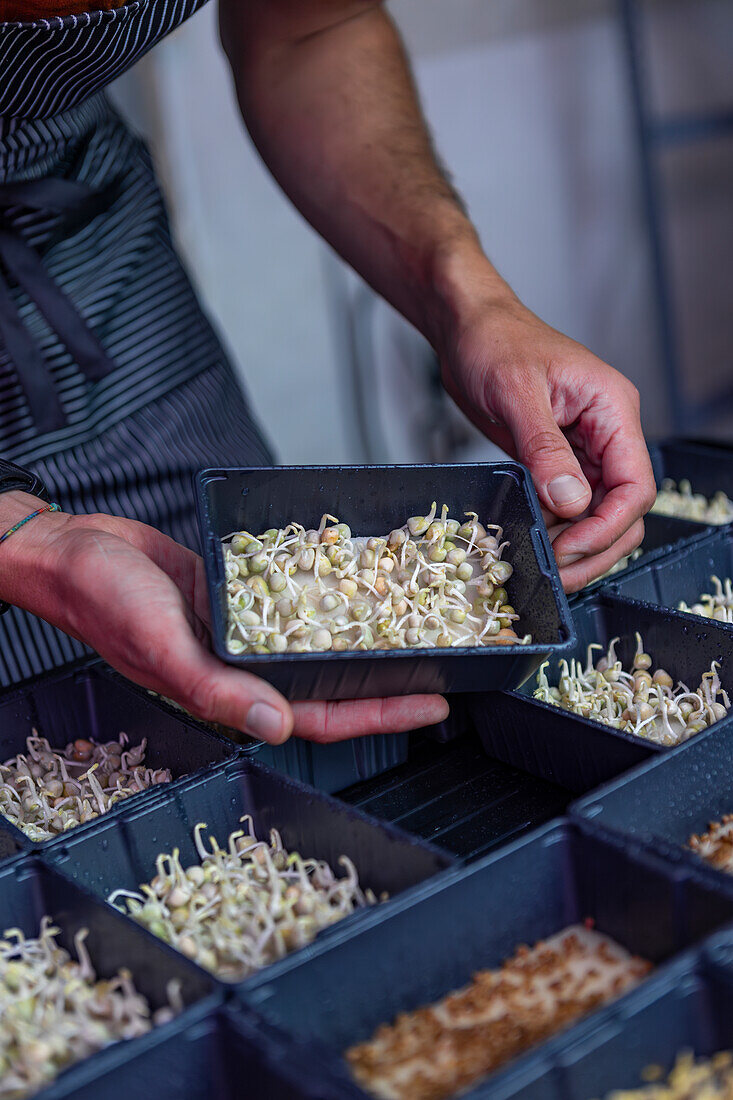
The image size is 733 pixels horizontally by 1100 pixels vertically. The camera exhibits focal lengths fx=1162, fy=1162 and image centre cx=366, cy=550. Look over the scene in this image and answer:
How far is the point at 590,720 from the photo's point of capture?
4.29 ft

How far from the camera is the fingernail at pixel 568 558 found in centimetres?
145

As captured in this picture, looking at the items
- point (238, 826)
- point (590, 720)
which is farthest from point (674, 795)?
point (238, 826)

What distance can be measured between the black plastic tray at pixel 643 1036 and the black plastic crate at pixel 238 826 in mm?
235

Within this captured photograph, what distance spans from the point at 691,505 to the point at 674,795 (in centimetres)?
95

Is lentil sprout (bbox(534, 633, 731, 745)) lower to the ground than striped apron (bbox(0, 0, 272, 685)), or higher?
lower

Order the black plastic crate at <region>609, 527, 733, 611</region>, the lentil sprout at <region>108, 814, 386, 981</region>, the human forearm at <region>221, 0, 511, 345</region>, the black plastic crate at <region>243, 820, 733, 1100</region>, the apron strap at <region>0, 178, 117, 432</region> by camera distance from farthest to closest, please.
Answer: the human forearm at <region>221, 0, 511, 345</region>, the apron strap at <region>0, 178, 117, 432</region>, the black plastic crate at <region>609, 527, 733, 611</region>, the lentil sprout at <region>108, 814, 386, 981</region>, the black plastic crate at <region>243, 820, 733, 1100</region>

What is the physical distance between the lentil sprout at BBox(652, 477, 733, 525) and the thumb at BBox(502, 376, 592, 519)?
1.61 ft

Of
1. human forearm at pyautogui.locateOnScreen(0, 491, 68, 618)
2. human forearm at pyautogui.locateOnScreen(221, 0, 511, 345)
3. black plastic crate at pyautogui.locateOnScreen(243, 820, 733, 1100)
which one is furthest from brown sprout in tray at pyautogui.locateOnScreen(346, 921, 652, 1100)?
human forearm at pyautogui.locateOnScreen(221, 0, 511, 345)

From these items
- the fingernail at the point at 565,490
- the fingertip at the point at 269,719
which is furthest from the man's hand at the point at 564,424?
the fingertip at the point at 269,719

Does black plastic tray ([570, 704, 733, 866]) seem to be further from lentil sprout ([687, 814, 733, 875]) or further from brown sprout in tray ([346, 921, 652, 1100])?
brown sprout in tray ([346, 921, 652, 1100])

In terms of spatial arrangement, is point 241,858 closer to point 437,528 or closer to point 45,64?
point 437,528

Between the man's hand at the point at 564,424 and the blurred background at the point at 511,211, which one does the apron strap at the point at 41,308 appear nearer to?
the man's hand at the point at 564,424

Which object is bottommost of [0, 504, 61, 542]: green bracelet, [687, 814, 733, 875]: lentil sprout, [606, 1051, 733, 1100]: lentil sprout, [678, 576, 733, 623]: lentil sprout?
[678, 576, 733, 623]: lentil sprout

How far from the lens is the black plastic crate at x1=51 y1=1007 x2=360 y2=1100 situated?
849mm
